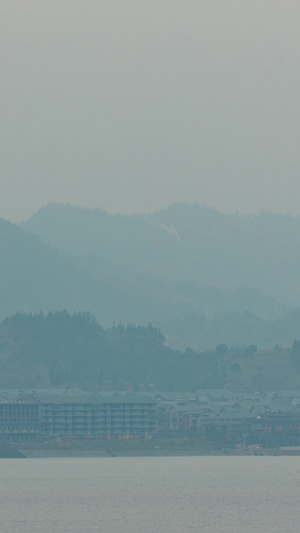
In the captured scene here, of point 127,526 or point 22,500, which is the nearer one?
point 127,526

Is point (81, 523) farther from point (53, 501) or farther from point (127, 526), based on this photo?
point (53, 501)

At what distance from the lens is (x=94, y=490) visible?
7825 inches

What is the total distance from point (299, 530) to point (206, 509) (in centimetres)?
2381

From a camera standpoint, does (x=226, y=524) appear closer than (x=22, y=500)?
Yes

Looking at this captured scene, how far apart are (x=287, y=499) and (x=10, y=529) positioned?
44.9 m

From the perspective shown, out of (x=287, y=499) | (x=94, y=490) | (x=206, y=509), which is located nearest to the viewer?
(x=206, y=509)

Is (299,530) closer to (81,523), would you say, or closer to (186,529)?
(186,529)

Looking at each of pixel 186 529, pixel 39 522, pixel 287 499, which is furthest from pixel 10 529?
pixel 287 499

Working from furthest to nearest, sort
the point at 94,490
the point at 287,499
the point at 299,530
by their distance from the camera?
the point at 94,490 → the point at 287,499 → the point at 299,530

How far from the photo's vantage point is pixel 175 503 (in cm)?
18262

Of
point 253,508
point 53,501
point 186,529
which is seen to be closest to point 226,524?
point 186,529

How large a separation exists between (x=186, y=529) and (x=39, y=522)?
53.2 feet

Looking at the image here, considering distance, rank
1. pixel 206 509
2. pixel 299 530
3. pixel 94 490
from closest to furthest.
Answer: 1. pixel 299 530
2. pixel 206 509
3. pixel 94 490

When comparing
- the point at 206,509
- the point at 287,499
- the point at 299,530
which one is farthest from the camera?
the point at 287,499
